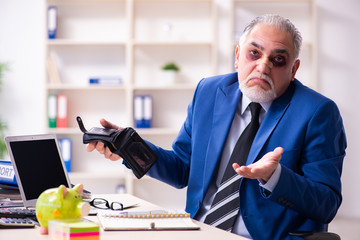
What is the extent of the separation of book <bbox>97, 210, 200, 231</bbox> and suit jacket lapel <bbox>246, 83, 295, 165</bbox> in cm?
43

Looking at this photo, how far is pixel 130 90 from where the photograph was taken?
15.5 feet

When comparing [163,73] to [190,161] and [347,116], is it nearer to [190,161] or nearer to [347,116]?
[347,116]

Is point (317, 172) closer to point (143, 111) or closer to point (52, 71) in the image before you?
point (143, 111)

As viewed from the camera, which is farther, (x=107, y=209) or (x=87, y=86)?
(x=87, y=86)

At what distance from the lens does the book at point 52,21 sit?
4754 millimetres

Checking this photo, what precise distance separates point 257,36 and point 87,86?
295cm

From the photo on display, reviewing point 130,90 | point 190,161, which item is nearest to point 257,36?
point 190,161

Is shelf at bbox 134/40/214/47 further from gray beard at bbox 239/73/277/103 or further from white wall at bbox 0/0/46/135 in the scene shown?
gray beard at bbox 239/73/277/103

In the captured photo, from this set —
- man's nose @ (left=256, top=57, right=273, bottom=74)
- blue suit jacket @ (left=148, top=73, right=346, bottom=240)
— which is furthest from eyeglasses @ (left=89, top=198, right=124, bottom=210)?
man's nose @ (left=256, top=57, right=273, bottom=74)

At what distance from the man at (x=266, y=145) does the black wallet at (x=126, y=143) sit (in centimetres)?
5

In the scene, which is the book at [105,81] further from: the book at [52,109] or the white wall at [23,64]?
the white wall at [23,64]

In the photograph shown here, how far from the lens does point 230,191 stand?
6.36 ft

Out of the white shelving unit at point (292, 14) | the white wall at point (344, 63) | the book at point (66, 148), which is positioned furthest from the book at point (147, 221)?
the white wall at point (344, 63)

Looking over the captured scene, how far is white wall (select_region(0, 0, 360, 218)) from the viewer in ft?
16.2
